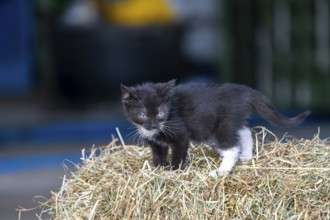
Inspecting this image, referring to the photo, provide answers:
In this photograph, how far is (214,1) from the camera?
46.5 ft

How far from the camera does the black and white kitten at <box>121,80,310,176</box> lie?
606cm

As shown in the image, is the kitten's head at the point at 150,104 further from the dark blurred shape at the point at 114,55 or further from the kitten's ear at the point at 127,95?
the dark blurred shape at the point at 114,55

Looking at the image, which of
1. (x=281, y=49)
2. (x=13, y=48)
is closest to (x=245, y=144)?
(x=13, y=48)

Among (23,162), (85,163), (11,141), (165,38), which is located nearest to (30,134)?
(11,141)

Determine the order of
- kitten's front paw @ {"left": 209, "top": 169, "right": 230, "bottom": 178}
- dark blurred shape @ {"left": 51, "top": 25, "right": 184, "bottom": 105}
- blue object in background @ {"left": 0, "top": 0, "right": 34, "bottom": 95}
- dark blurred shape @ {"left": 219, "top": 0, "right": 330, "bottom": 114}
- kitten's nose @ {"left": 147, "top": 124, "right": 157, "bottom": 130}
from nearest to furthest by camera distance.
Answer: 1. kitten's front paw @ {"left": 209, "top": 169, "right": 230, "bottom": 178}
2. kitten's nose @ {"left": 147, "top": 124, "right": 157, "bottom": 130}
3. blue object in background @ {"left": 0, "top": 0, "right": 34, "bottom": 95}
4. dark blurred shape @ {"left": 219, "top": 0, "right": 330, "bottom": 114}
5. dark blurred shape @ {"left": 51, "top": 25, "right": 184, "bottom": 105}

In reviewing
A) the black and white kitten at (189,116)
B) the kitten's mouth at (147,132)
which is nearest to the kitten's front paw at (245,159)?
the black and white kitten at (189,116)

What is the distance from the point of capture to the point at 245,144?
614 cm

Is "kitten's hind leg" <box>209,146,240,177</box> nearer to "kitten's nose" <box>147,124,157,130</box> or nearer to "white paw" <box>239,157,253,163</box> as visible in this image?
"white paw" <box>239,157,253,163</box>

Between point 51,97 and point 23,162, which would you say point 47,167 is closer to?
point 23,162

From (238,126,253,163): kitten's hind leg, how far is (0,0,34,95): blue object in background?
6.34 m

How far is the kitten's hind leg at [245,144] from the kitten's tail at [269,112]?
0.15 meters

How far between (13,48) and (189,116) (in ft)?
21.2

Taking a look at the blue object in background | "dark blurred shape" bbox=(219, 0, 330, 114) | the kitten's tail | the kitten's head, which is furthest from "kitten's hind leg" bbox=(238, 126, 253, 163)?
"dark blurred shape" bbox=(219, 0, 330, 114)

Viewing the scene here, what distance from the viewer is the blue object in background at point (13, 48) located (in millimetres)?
12156
